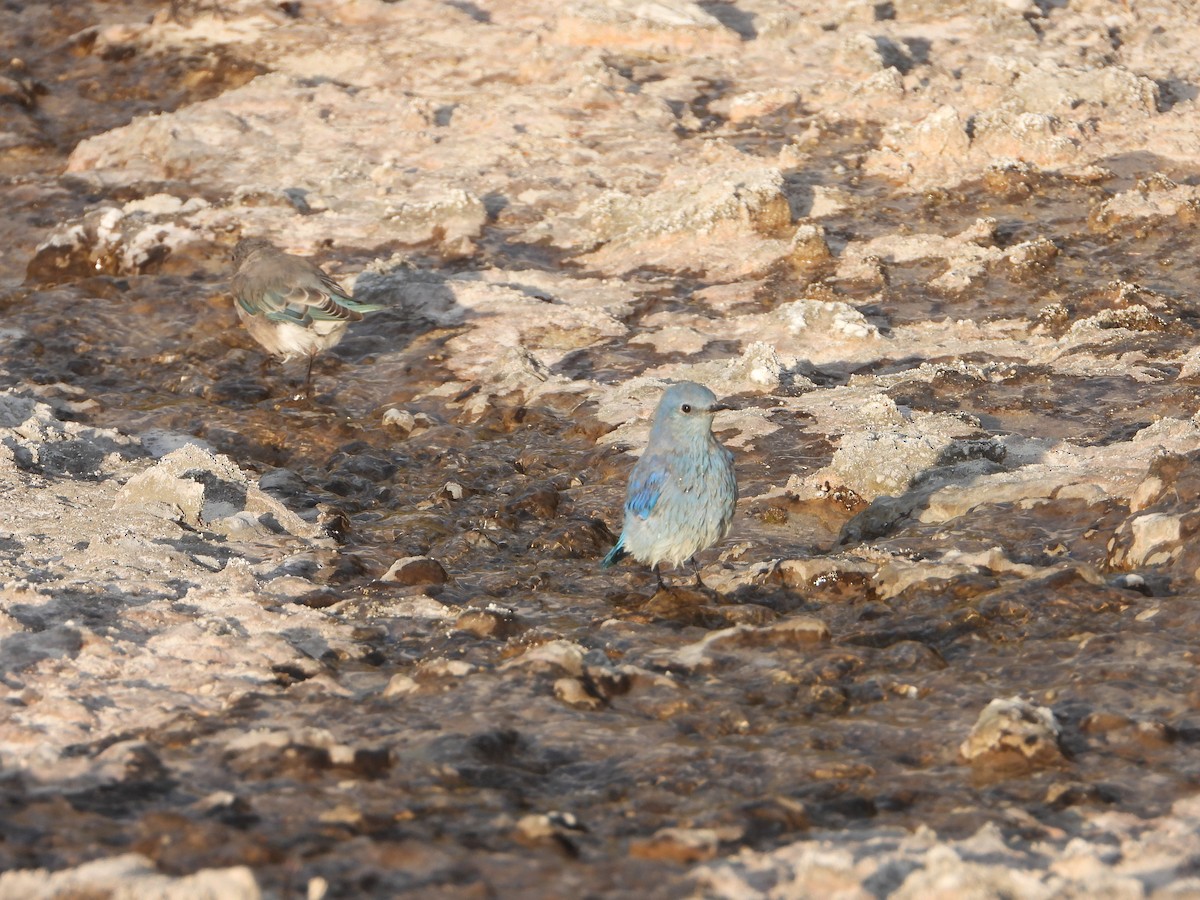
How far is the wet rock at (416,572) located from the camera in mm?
6129

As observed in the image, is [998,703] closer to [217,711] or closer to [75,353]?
[217,711]

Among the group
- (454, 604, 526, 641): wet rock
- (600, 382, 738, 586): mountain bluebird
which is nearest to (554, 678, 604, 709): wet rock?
(454, 604, 526, 641): wet rock

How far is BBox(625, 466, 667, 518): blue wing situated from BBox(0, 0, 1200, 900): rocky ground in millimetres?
408

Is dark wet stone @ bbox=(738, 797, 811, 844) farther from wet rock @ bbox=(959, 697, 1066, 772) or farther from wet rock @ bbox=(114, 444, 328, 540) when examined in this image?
wet rock @ bbox=(114, 444, 328, 540)

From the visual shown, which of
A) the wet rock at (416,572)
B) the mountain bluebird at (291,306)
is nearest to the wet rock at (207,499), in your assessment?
the wet rock at (416,572)

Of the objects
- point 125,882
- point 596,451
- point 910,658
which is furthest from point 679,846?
point 596,451

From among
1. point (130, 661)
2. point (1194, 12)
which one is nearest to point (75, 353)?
point (130, 661)

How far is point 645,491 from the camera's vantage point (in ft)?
19.9

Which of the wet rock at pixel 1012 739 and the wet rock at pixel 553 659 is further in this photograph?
the wet rock at pixel 553 659

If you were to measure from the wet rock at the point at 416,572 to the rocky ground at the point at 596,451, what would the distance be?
Answer: 20mm

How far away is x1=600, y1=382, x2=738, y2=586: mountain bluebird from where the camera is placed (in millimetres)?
5965

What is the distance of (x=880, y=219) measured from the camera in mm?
10547

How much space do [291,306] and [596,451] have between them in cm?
253

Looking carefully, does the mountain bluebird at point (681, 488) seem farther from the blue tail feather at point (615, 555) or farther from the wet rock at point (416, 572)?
the wet rock at point (416, 572)
